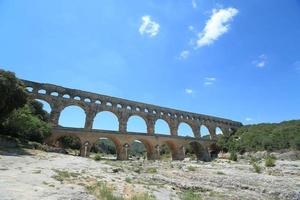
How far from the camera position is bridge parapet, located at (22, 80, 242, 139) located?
133ft

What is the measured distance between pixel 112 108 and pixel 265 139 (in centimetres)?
2742

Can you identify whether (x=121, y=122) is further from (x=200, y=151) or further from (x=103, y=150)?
(x=103, y=150)

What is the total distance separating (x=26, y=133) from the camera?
30.6 metres

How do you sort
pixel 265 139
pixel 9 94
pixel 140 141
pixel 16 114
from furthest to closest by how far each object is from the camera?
pixel 265 139
pixel 140 141
pixel 16 114
pixel 9 94

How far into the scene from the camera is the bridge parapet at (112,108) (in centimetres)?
4041

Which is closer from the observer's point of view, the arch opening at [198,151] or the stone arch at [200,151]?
the arch opening at [198,151]

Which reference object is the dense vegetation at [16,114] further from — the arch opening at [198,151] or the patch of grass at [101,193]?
the arch opening at [198,151]

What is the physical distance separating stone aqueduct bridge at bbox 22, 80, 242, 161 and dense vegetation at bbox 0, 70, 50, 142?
460cm

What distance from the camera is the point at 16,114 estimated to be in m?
28.3

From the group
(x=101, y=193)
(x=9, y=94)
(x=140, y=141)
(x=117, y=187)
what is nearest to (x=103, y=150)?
(x=140, y=141)

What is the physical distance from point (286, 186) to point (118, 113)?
1244 inches

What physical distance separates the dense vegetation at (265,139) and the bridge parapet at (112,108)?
563cm

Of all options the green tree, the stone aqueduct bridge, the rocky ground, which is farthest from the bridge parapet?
the rocky ground

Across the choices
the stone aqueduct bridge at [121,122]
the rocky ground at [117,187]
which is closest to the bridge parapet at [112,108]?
the stone aqueduct bridge at [121,122]
